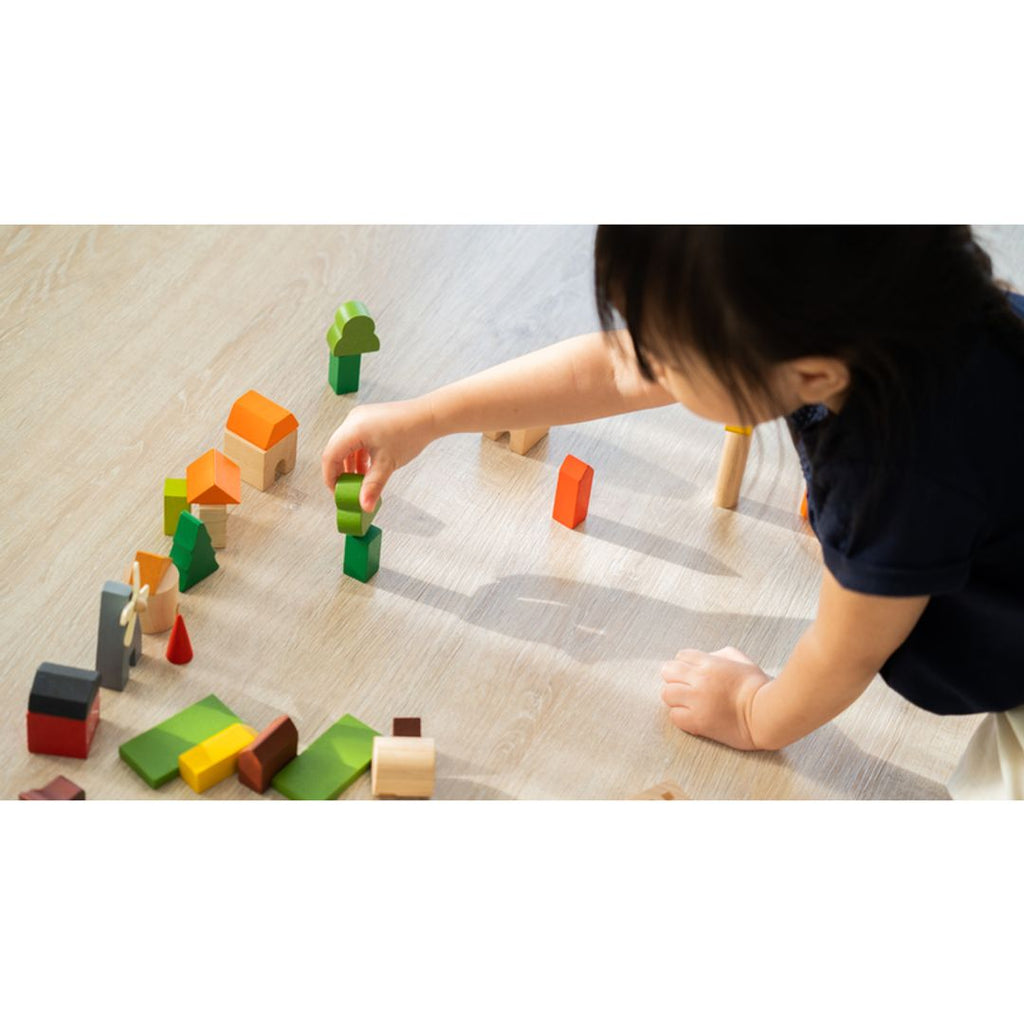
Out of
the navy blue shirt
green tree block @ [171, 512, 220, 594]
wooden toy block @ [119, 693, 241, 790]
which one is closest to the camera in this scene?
the navy blue shirt

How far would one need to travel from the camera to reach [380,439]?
3.39ft

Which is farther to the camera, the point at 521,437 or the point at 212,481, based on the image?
the point at 521,437

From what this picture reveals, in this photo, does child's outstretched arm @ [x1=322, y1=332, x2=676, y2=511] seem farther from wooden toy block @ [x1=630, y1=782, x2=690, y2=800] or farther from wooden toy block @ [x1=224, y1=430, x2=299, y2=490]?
wooden toy block @ [x1=630, y1=782, x2=690, y2=800]

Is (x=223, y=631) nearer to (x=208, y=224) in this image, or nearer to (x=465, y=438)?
(x=465, y=438)

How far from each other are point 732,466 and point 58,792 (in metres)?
0.57

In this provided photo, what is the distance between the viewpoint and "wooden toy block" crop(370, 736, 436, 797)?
2.96ft

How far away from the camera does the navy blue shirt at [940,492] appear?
0.79m

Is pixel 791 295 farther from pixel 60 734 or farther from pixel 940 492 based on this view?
pixel 60 734

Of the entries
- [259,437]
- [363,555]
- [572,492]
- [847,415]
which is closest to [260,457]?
[259,437]

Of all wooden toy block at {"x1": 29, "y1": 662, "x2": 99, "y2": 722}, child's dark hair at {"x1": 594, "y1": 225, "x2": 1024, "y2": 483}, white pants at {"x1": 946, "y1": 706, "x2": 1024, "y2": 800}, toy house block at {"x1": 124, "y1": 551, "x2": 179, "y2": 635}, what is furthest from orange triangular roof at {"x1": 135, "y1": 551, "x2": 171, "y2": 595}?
white pants at {"x1": 946, "y1": 706, "x2": 1024, "y2": 800}

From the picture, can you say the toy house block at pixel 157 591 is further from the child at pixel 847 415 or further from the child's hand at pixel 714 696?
the child's hand at pixel 714 696

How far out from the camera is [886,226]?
68 centimetres

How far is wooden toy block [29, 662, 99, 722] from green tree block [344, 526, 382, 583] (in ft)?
0.72

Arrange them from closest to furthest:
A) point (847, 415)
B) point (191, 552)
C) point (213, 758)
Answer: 1. point (847, 415)
2. point (213, 758)
3. point (191, 552)
